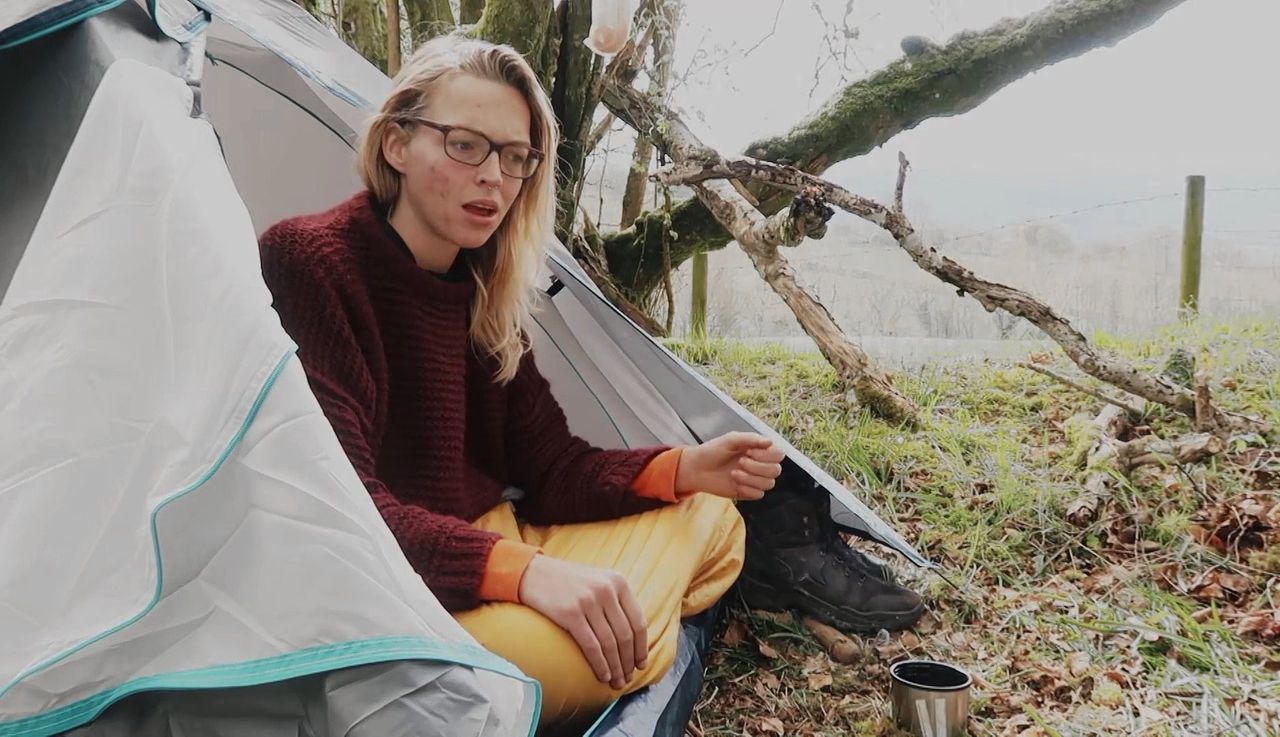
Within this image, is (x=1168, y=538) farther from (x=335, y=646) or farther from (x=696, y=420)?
(x=335, y=646)

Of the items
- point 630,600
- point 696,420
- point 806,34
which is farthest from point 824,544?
point 806,34

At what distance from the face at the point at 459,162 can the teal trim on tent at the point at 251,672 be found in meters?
0.82

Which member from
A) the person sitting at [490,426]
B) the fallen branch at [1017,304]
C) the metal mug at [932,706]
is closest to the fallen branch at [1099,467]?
the fallen branch at [1017,304]

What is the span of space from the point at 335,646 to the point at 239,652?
96mm

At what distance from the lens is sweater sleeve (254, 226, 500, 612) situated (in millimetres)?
1316

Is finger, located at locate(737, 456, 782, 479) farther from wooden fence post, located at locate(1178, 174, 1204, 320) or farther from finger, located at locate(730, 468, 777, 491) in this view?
wooden fence post, located at locate(1178, 174, 1204, 320)

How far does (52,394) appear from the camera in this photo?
944mm

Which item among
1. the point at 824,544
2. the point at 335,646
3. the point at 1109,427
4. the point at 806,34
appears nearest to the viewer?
the point at 335,646

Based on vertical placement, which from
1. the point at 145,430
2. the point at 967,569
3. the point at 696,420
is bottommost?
the point at 967,569

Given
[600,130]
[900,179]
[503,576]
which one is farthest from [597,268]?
[503,576]

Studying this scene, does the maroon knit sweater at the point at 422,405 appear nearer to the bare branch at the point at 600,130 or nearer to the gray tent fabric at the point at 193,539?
the gray tent fabric at the point at 193,539

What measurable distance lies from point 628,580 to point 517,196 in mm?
686

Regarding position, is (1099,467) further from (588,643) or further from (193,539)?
(193,539)

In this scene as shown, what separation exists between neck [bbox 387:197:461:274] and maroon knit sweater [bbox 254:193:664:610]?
0.04 m
